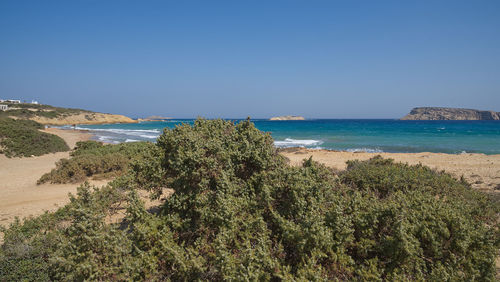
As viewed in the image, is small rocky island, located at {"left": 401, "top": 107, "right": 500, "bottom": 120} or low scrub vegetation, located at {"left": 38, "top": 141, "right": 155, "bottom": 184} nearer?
low scrub vegetation, located at {"left": 38, "top": 141, "right": 155, "bottom": 184}

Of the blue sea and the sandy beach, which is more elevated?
the blue sea

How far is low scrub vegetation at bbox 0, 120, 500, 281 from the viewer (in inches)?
125

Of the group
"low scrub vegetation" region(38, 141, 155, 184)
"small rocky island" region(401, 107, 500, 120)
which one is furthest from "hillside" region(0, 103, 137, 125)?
"small rocky island" region(401, 107, 500, 120)

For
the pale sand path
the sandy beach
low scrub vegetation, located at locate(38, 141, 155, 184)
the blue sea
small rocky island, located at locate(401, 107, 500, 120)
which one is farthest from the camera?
small rocky island, located at locate(401, 107, 500, 120)

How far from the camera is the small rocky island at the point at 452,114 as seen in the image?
130613mm

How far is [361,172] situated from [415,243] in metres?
4.14

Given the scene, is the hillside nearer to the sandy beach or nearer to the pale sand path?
the sandy beach

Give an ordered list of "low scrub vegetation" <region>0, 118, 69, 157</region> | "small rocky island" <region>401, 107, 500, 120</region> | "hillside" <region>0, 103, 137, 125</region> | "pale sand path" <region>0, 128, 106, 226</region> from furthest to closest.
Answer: "small rocky island" <region>401, 107, 500, 120</region>, "hillside" <region>0, 103, 137, 125</region>, "low scrub vegetation" <region>0, 118, 69, 157</region>, "pale sand path" <region>0, 128, 106, 226</region>

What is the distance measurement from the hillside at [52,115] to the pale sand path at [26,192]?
49.0 metres

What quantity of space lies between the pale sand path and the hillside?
49029mm

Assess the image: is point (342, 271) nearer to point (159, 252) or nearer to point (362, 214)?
point (362, 214)

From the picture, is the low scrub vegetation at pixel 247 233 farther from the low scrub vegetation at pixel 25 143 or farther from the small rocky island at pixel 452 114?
the small rocky island at pixel 452 114

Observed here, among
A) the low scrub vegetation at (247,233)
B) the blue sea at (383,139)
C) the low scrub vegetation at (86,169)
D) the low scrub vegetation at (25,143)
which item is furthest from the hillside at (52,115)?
the low scrub vegetation at (247,233)

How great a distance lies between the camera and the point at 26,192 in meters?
9.23
